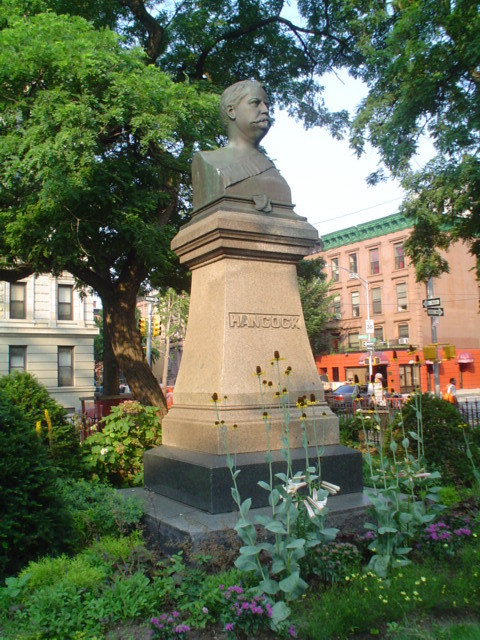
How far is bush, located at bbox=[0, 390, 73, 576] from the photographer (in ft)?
14.4

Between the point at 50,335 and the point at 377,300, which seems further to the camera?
the point at 377,300

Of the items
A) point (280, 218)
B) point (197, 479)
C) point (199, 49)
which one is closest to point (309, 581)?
point (197, 479)

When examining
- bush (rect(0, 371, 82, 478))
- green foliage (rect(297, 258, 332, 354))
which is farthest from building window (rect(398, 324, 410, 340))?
bush (rect(0, 371, 82, 478))

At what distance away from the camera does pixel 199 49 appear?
747 inches

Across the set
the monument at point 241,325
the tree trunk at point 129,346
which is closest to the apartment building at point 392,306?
the tree trunk at point 129,346

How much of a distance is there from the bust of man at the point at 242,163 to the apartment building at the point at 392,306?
41.2m

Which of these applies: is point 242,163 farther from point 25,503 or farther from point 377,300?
point 377,300

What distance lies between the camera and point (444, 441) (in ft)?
27.4

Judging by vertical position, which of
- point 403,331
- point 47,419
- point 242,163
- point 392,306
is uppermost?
point 392,306

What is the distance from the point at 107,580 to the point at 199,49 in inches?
709

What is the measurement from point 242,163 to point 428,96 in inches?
432

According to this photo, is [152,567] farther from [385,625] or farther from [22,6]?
[22,6]

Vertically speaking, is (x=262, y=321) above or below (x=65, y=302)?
below

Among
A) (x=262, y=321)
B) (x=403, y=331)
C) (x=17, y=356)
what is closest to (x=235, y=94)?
(x=262, y=321)
